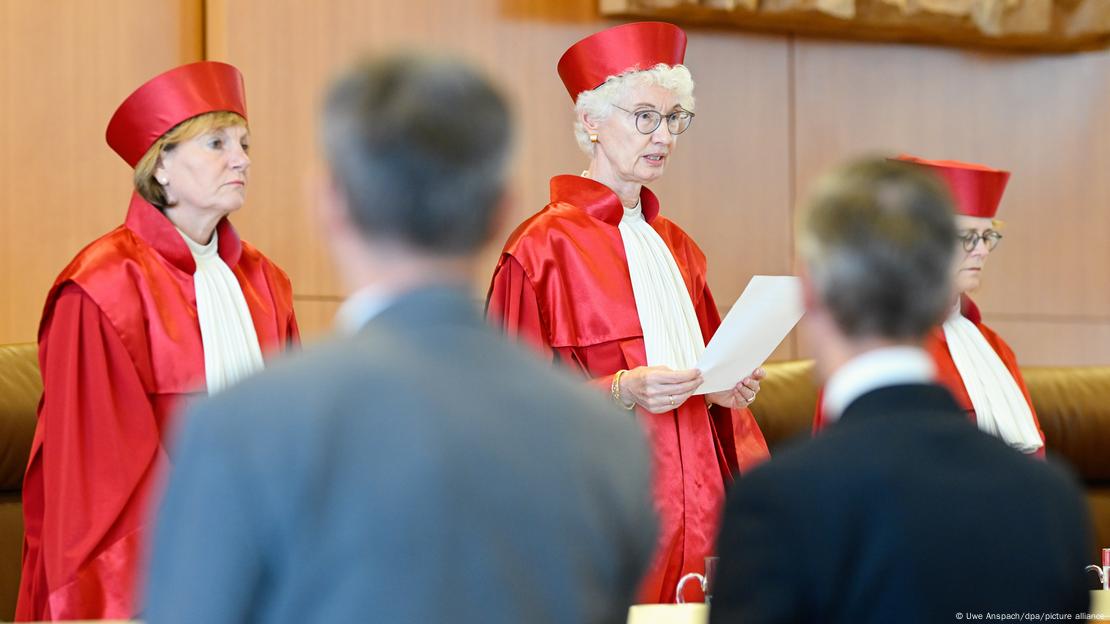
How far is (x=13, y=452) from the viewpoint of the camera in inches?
151

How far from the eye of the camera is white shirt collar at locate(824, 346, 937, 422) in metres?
1.41

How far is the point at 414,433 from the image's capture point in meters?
1.12

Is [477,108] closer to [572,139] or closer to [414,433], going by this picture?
[414,433]

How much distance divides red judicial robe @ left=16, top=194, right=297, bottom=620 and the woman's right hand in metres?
0.82

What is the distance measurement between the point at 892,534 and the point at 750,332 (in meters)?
1.77

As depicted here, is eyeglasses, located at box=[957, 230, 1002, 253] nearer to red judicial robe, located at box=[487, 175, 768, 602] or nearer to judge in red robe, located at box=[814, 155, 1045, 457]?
judge in red robe, located at box=[814, 155, 1045, 457]

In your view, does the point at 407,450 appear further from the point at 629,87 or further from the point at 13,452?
the point at 13,452

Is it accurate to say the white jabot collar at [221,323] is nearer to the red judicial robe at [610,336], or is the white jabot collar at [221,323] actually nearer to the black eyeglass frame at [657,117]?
the red judicial robe at [610,336]

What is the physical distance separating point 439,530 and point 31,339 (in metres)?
3.74

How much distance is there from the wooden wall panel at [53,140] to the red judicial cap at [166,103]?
4.37 ft

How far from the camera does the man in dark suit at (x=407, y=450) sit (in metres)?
1.09

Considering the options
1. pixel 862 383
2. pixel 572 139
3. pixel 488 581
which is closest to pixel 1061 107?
pixel 572 139

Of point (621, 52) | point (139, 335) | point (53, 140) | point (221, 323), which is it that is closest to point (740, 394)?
point (621, 52)

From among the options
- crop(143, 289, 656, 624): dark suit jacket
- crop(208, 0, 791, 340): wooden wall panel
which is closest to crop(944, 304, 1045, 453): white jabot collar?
crop(208, 0, 791, 340): wooden wall panel
